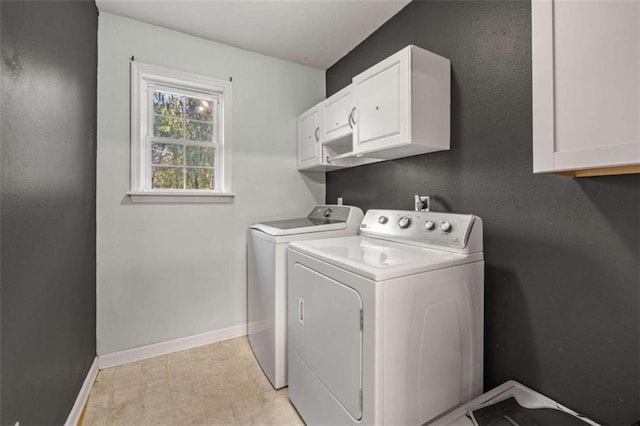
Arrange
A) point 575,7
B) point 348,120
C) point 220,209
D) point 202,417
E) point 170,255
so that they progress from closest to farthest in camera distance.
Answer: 1. point 575,7
2. point 202,417
3. point 348,120
4. point 170,255
5. point 220,209

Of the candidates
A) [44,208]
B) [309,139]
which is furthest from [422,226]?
[44,208]

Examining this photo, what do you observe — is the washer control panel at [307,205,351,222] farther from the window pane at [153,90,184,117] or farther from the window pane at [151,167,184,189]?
the window pane at [153,90,184,117]

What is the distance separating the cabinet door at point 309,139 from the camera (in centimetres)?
249

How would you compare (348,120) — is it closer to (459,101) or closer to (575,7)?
(459,101)

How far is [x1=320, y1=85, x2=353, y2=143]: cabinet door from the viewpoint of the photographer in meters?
2.11

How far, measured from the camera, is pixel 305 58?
2.72 meters

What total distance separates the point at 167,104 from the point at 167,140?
0.31 metres

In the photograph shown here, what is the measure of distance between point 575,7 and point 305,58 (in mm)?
2282

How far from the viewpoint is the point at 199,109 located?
2.50 m

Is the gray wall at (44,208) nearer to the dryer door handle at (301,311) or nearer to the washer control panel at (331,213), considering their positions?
the dryer door handle at (301,311)

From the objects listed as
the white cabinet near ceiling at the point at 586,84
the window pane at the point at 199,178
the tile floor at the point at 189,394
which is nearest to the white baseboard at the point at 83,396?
the tile floor at the point at 189,394

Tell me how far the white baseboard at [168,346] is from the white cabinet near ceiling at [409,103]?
6.54 feet

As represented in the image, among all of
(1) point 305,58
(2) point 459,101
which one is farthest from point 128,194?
(2) point 459,101

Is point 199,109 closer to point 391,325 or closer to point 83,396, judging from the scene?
point 83,396
